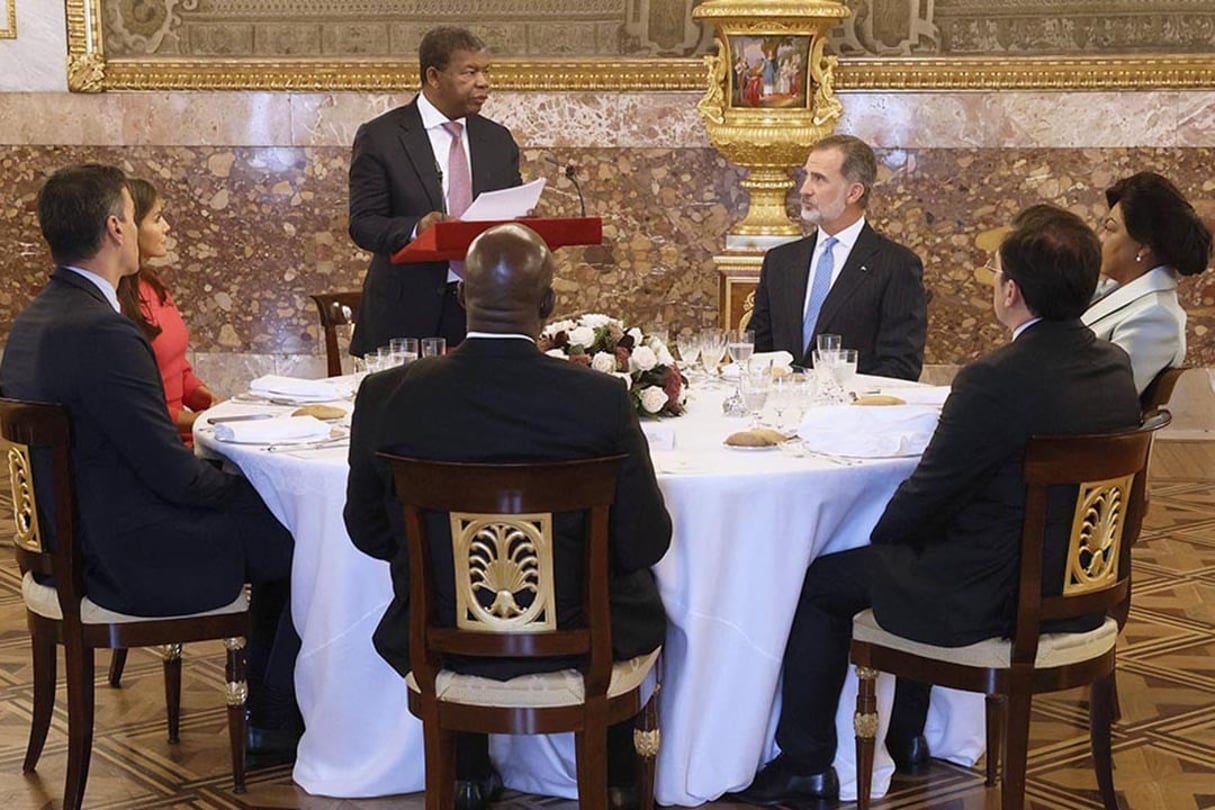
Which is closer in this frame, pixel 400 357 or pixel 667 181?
pixel 400 357

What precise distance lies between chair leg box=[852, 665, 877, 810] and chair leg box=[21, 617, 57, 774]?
176 cm

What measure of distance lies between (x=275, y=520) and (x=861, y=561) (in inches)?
51.6

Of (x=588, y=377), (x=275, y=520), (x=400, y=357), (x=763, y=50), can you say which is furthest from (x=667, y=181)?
(x=588, y=377)

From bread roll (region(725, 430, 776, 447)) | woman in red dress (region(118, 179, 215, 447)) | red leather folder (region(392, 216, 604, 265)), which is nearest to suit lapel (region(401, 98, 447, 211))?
red leather folder (region(392, 216, 604, 265))

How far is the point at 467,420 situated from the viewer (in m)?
2.83

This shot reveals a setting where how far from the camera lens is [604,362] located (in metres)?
3.71

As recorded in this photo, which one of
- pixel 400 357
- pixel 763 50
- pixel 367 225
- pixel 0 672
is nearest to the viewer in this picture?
pixel 400 357

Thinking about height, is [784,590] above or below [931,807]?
above

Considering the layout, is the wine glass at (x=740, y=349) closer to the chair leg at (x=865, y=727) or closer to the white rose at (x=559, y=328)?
the white rose at (x=559, y=328)

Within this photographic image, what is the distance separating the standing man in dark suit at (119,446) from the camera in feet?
10.9

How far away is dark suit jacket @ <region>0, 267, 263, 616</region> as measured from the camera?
10.8 feet

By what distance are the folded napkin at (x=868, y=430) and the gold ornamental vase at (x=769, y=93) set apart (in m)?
4.14

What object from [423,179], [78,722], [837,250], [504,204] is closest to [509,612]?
[78,722]

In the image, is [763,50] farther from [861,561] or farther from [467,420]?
[467,420]
